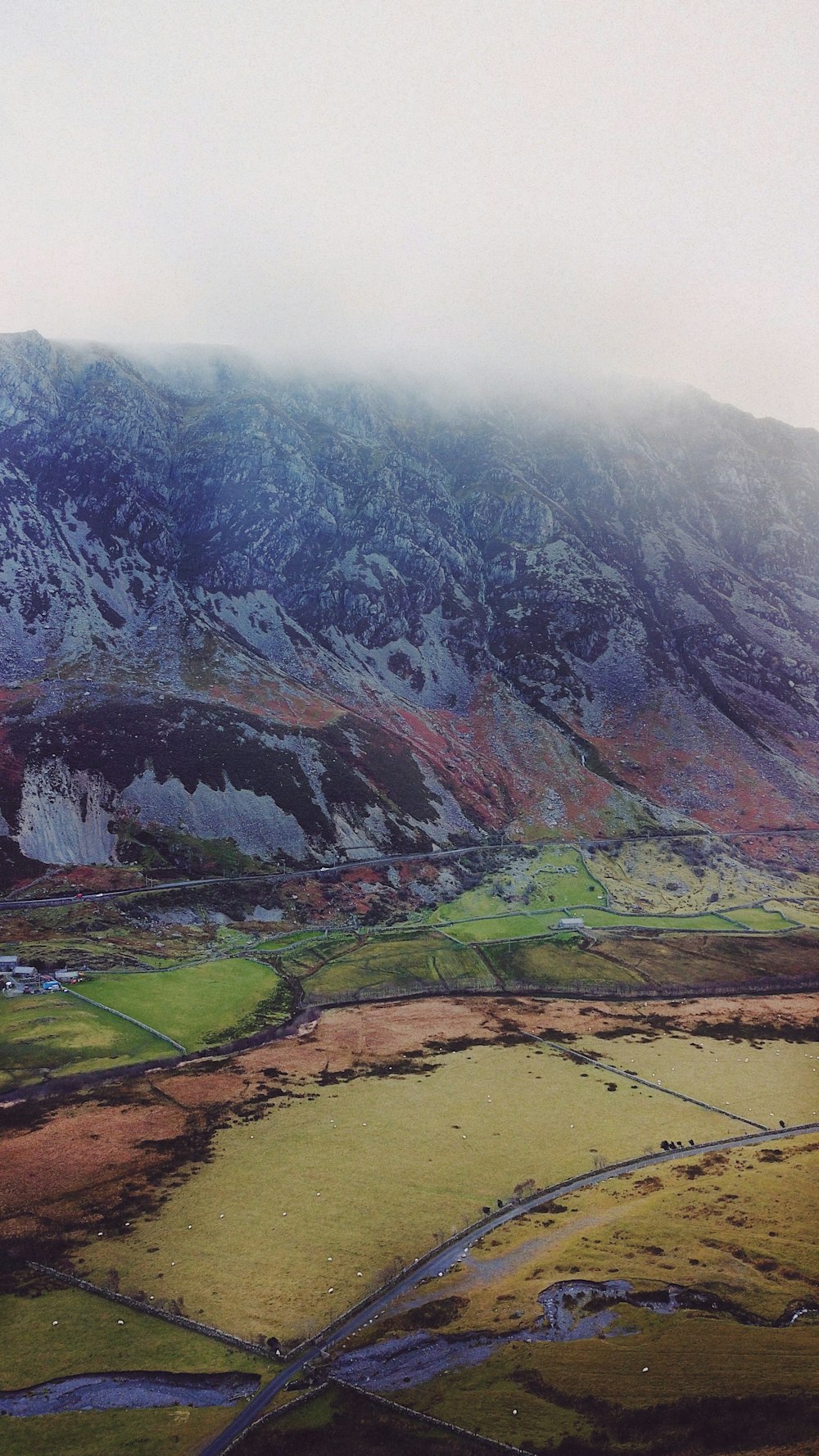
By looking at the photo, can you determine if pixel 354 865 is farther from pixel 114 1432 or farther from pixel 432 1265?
pixel 114 1432

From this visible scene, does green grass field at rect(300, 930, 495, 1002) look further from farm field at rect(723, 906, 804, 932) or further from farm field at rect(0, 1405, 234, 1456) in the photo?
farm field at rect(0, 1405, 234, 1456)

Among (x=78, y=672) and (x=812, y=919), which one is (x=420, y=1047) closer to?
(x=812, y=919)

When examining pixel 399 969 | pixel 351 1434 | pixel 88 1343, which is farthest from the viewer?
pixel 399 969

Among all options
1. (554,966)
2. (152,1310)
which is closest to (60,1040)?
(152,1310)

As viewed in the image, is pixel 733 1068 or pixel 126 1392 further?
pixel 733 1068

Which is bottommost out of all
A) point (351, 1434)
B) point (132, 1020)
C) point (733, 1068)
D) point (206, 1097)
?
point (132, 1020)

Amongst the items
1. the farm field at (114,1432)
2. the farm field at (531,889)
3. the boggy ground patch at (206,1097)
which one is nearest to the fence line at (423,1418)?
the farm field at (114,1432)
